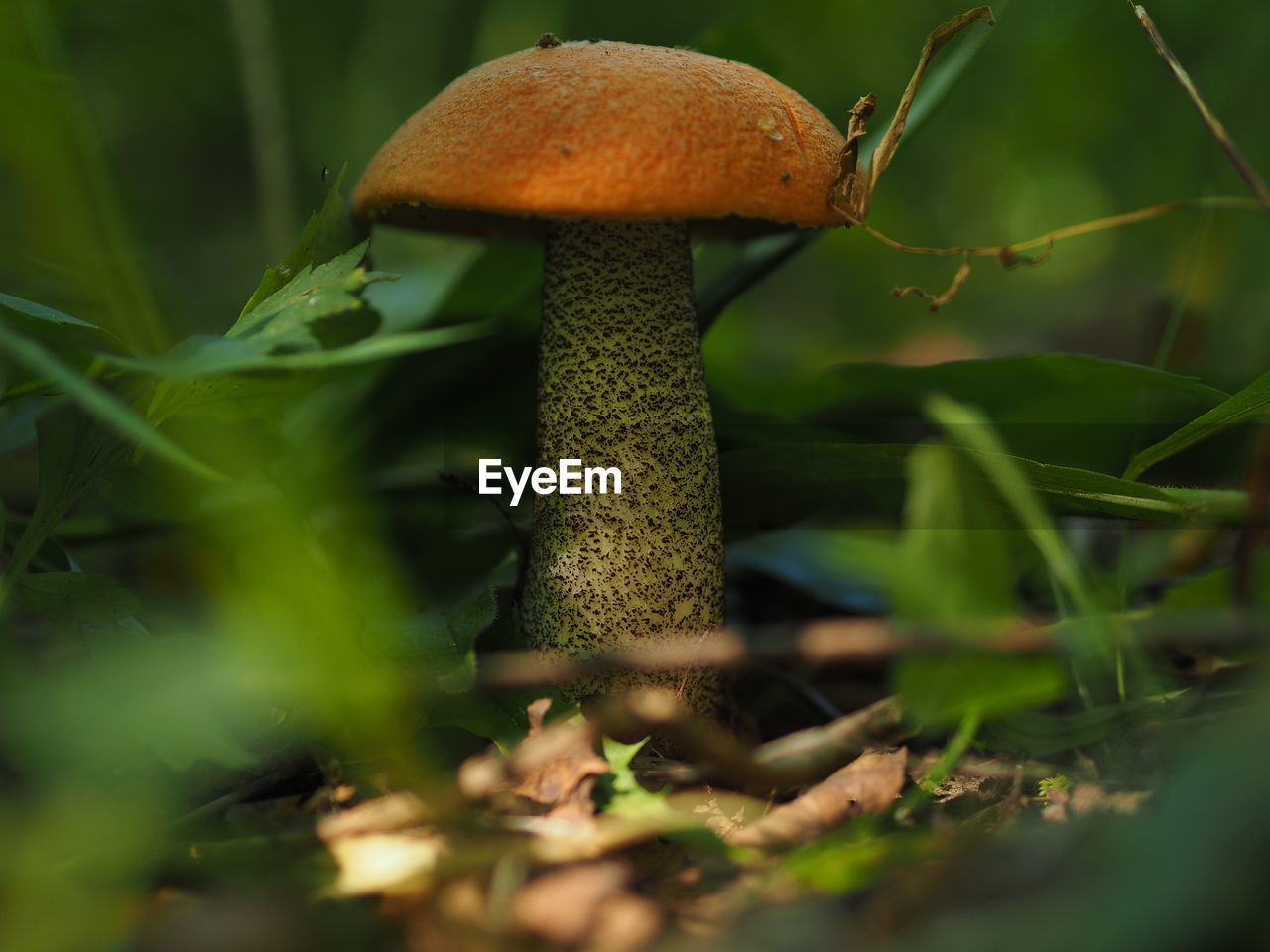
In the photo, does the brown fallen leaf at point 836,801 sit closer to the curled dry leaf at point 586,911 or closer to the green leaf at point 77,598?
the curled dry leaf at point 586,911

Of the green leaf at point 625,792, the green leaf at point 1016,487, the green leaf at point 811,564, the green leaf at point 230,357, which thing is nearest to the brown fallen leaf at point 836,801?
the green leaf at point 625,792

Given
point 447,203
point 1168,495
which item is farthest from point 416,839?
point 1168,495

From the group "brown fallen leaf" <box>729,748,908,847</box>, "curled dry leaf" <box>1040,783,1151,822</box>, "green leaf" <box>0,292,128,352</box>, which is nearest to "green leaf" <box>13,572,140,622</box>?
"green leaf" <box>0,292,128,352</box>

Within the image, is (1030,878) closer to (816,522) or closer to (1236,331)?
(816,522)

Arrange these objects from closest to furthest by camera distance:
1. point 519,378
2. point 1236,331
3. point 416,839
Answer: point 416,839
point 519,378
point 1236,331

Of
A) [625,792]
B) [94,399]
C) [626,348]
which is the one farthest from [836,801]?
[94,399]

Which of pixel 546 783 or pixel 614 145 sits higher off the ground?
pixel 614 145

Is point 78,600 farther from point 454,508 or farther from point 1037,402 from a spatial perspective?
point 1037,402
